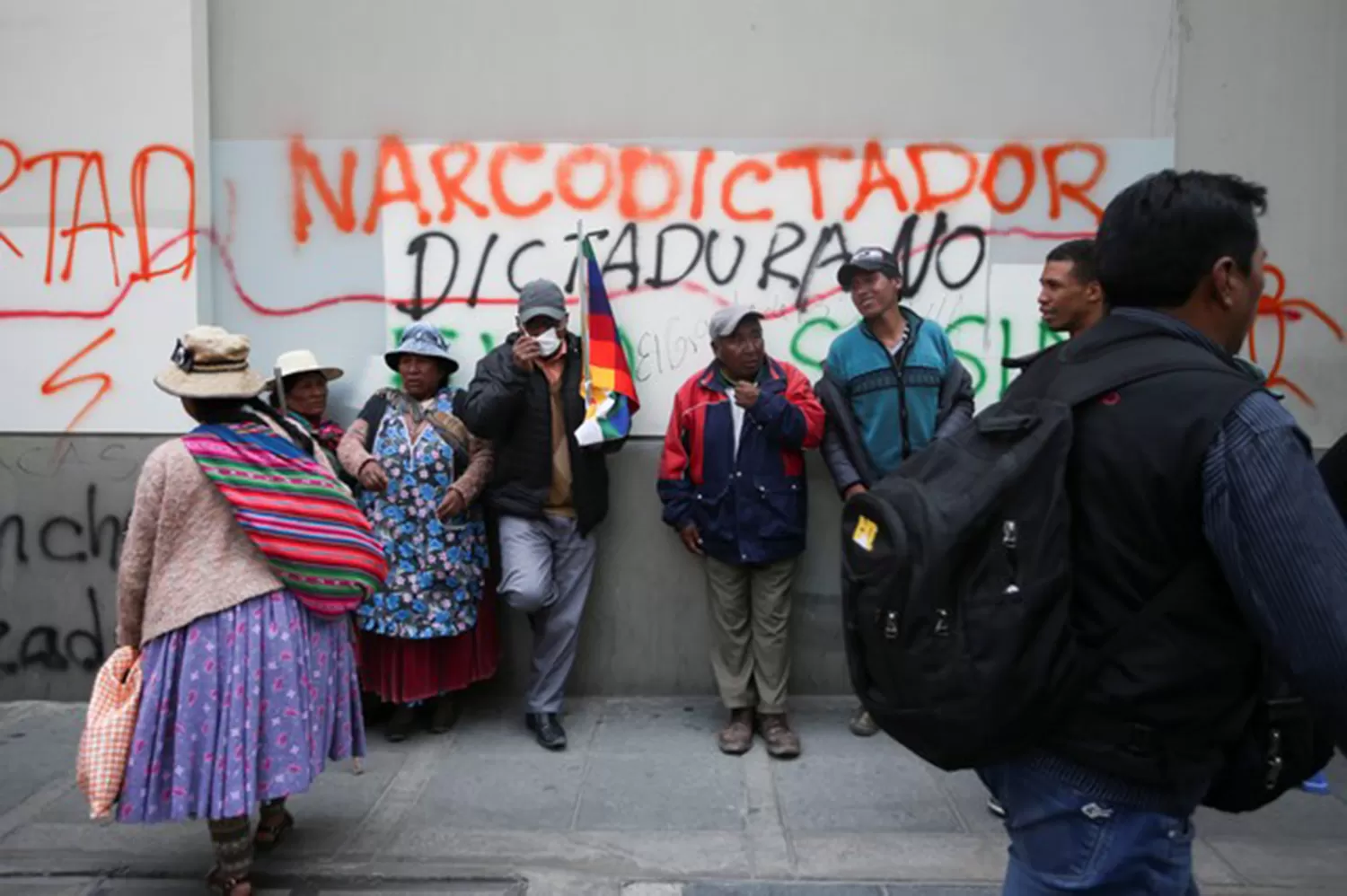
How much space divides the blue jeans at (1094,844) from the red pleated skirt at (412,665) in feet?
11.3

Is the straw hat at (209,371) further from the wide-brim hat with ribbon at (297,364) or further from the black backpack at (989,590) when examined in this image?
the black backpack at (989,590)

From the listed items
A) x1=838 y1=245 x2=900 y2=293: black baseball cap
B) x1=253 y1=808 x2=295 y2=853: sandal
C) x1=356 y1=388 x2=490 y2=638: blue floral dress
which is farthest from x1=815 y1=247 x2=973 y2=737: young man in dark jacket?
x1=253 y1=808 x2=295 y2=853: sandal

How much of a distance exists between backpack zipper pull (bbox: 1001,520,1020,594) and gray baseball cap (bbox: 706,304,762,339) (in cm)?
294

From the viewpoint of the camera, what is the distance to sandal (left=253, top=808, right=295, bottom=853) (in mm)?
3641

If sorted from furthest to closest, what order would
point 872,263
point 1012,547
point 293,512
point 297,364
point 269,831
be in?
point 297,364
point 872,263
point 269,831
point 293,512
point 1012,547

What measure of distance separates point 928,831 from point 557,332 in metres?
2.62

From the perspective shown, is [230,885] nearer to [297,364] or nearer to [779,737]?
[779,737]

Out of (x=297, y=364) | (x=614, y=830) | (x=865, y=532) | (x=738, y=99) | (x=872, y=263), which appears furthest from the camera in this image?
(x=738, y=99)

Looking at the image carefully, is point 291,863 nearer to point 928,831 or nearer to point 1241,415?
point 928,831

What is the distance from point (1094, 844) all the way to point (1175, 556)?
0.50 meters

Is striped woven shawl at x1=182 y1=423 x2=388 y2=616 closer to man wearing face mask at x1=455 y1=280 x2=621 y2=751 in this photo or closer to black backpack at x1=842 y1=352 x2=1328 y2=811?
man wearing face mask at x1=455 y1=280 x2=621 y2=751

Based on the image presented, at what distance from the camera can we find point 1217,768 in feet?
5.54

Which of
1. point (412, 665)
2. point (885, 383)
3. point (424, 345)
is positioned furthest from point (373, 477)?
point (885, 383)

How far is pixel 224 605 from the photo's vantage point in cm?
316
